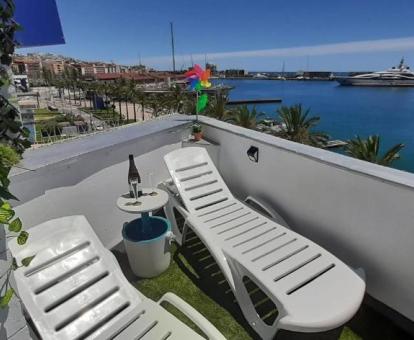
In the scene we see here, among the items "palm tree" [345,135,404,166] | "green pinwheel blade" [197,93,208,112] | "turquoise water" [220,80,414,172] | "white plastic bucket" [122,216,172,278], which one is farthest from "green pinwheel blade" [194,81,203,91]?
"turquoise water" [220,80,414,172]

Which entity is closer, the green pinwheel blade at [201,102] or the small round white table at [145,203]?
the small round white table at [145,203]

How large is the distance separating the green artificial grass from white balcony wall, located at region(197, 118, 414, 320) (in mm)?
495

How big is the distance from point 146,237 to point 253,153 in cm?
132

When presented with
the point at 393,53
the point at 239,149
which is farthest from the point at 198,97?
the point at 393,53

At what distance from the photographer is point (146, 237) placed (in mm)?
2281

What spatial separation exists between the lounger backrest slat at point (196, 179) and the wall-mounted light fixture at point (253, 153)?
0.42m

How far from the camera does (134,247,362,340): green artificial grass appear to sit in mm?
1829

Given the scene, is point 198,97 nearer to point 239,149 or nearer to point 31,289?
point 239,149

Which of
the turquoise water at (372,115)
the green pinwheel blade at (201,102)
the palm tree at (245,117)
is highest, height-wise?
the green pinwheel blade at (201,102)

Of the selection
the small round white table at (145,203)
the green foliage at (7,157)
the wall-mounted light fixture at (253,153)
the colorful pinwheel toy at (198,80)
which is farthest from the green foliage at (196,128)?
the green foliage at (7,157)

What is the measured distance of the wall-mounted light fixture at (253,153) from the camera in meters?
2.69

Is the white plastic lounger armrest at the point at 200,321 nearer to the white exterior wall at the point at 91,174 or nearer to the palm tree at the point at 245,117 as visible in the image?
the white exterior wall at the point at 91,174

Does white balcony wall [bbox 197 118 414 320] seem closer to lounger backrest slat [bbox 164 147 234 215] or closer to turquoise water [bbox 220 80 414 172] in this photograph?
lounger backrest slat [bbox 164 147 234 215]

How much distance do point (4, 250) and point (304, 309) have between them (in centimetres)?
144
